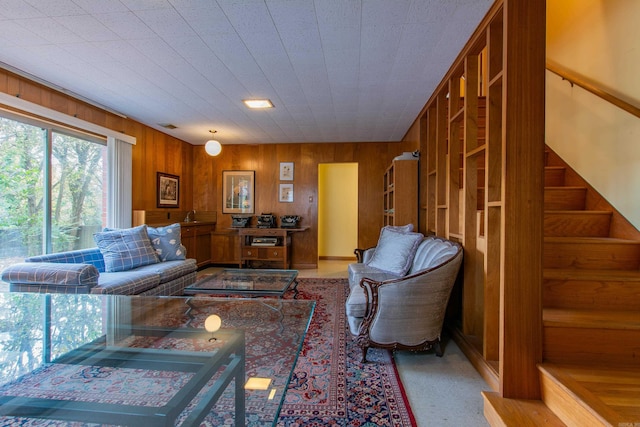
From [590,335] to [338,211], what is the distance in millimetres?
5427

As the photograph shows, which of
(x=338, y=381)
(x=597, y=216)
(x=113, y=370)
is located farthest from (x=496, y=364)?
(x=113, y=370)

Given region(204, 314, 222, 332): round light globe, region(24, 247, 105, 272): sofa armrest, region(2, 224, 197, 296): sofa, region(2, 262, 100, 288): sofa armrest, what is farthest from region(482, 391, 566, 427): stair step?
region(24, 247, 105, 272): sofa armrest

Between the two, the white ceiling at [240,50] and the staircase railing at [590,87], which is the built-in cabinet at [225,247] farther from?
the staircase railing at [590,87]

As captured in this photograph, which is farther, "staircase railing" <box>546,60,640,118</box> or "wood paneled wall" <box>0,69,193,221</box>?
"wood paneled wall" <box>0,69,193,221</box>

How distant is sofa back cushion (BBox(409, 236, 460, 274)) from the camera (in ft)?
7.40

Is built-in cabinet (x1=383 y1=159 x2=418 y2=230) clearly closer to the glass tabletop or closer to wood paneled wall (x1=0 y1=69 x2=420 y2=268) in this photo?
wood paneled wall (x1=0 y1=69 x2=420 y2=268)

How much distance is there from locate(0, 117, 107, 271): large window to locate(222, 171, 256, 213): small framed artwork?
7.27 ft

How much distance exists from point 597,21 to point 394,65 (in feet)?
5.49

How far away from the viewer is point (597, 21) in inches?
95.4

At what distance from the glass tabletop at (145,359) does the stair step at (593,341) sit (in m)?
1.37

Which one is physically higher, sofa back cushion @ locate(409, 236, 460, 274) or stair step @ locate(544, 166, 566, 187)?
stair step @ locate(544, 166, 566, 187)

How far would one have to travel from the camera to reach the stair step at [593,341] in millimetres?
1542

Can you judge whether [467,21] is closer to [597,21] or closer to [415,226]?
[597,21]

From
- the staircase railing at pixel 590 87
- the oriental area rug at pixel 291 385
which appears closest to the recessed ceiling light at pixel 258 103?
the oriental area rug at pixel 291 385
